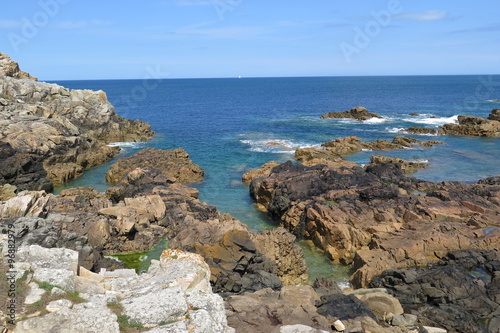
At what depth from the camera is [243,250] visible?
2481cm

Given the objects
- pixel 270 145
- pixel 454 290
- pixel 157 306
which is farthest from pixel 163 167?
pixel 157 306

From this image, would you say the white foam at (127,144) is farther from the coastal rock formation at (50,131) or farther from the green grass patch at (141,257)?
the green grass patch at (141,257)

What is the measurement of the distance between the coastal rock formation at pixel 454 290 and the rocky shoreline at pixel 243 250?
7cm

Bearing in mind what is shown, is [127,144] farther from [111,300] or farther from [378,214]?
[111,300]

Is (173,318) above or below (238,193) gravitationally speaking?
above

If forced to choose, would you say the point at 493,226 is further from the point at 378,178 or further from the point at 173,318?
the point at 173,318

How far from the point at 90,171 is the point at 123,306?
1786 inches

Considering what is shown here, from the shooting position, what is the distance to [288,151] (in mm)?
64688

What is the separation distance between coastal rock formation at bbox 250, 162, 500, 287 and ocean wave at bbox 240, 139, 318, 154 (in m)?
22.5

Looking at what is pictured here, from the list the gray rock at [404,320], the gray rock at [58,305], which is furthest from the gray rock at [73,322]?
the gray rock at [404,320]

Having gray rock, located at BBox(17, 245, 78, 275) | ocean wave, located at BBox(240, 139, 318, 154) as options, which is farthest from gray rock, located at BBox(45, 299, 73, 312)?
ocean wave, located at BBox(240, 139, 318, 154)

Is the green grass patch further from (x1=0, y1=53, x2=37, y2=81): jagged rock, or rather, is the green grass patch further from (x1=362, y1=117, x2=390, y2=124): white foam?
(x1=362, y1=117, x2=390, y2=124): white foam

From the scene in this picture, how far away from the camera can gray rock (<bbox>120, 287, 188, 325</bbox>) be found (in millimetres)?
12398

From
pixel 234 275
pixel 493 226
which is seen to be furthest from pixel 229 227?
pixel 493 226
